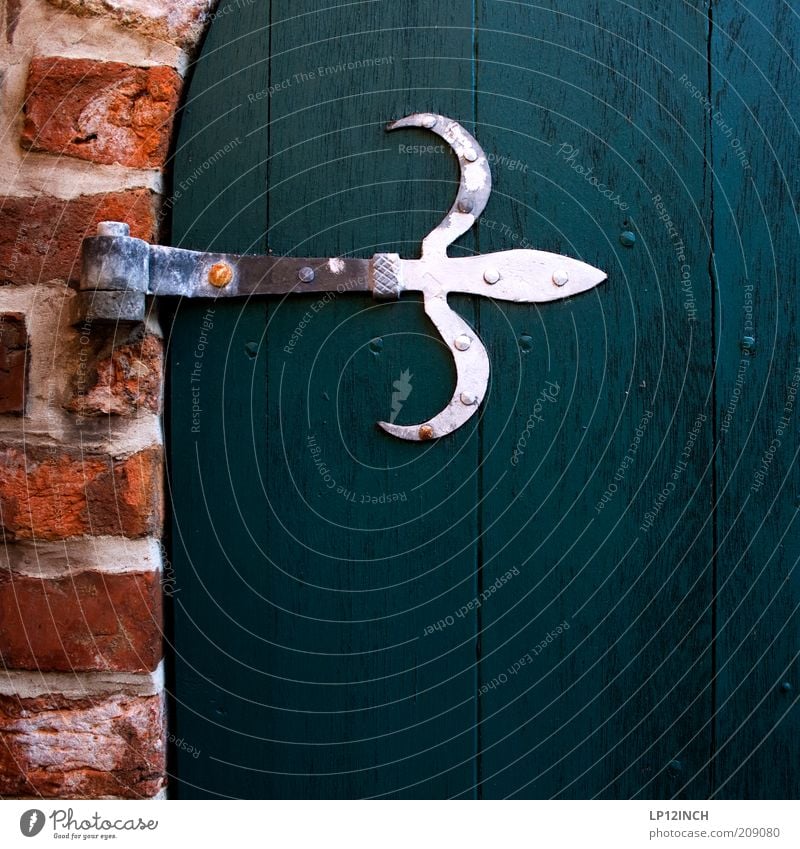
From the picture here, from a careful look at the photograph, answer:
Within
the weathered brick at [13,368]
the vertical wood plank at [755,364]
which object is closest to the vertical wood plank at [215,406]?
the weathered brick at [13,368]

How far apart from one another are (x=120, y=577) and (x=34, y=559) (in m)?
0.09

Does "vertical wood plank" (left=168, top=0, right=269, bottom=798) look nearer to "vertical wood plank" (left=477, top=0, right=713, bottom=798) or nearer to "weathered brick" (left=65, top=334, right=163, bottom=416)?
"weathered brick" (left=65, top=334, right=163, bottom=416)

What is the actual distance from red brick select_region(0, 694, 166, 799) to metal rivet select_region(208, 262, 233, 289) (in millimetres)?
444

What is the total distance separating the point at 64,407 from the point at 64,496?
0.09 metres

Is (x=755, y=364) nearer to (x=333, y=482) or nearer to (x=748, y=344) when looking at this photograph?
(x=748, y=344)

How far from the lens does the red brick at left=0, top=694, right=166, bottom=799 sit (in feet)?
2.74

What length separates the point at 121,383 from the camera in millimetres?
845

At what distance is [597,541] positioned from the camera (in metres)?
0.90

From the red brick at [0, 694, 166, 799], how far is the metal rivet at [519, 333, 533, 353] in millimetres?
556

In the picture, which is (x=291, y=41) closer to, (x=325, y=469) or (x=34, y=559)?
(x=325, y=469)

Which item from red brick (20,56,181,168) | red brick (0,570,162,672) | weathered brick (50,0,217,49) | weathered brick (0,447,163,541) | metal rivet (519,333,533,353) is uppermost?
weathered brick (50,0,217,49)

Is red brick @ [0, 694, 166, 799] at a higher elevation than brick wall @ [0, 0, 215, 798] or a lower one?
lower

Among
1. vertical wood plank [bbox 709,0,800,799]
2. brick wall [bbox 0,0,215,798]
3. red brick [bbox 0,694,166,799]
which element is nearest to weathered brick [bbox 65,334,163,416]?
brick wall [bbox 0,0,215,798]

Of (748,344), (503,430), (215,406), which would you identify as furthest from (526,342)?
(215,406)
